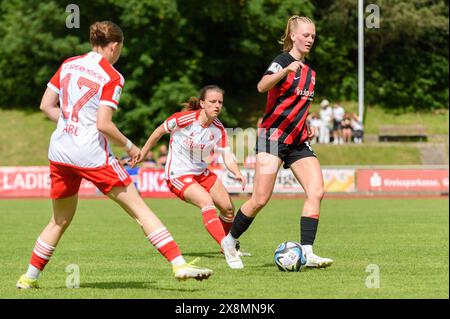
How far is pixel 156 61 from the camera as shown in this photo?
3788 centimetres

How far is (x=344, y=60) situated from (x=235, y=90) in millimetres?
4918

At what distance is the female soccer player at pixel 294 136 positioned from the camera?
880 centimetres

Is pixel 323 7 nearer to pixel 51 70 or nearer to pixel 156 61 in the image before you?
pixel 156 61

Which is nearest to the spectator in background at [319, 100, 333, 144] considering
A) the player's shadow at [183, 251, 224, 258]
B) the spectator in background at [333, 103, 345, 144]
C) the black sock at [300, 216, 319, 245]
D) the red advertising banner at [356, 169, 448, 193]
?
the spectator in background at [333, 103, 345, 144]

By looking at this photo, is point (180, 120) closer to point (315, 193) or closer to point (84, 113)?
point (315, 193)

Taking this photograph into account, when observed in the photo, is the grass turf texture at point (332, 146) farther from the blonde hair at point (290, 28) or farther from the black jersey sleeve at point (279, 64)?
the black jersey sleeve at point (279, 64)

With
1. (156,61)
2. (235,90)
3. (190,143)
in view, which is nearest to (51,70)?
(156,61)

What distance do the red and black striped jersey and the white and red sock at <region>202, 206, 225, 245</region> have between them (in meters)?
1.16

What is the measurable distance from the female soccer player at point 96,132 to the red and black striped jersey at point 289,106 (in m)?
2.16

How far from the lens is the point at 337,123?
34.2 m

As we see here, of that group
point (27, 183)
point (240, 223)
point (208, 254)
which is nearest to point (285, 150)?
point (240, 223)

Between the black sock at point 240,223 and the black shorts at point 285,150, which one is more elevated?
the black shorts at point 285,150

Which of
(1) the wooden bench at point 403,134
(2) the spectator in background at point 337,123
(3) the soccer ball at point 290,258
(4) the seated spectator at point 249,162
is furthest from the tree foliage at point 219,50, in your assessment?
(3) the soccer ball at point 290,258

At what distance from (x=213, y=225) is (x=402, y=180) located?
18474 mm
